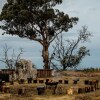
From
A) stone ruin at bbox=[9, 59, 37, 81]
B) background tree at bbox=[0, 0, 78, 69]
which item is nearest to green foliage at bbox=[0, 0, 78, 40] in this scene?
background tree at bbox=[0, 0, 78, 69]

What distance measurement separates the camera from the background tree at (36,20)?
5425 cm

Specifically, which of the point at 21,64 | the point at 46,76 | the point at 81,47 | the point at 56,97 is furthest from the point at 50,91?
the point at 81,47

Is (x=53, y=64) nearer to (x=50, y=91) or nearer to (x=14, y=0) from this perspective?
(x=14, y=0)

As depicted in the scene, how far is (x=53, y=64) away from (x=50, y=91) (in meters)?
30.3

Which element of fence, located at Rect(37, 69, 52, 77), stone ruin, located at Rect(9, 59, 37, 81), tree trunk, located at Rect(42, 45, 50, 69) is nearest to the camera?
stone ruin, located at Rect(9, 59, 37, 81)

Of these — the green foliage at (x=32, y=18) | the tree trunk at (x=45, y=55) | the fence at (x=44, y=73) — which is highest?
the green foliage at (x=32, y=18)

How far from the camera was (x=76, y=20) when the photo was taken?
56312 mm

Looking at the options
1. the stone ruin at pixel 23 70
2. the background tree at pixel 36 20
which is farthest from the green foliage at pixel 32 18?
the stone ruin at pixel 23 70

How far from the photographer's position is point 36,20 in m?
55.0

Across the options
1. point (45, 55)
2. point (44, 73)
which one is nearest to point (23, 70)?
point (44, 73)

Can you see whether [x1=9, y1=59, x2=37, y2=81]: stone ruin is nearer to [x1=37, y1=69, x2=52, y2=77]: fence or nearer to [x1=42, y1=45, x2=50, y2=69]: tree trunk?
[x1=37, y1=69, x2=52, y2=77]: fence

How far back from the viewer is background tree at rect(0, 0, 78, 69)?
5425 centimetres

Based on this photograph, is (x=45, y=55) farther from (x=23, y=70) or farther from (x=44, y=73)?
(x=23, y=70)

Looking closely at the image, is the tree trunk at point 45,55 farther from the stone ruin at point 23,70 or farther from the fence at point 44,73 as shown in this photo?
the stone ruin at point 23,70
